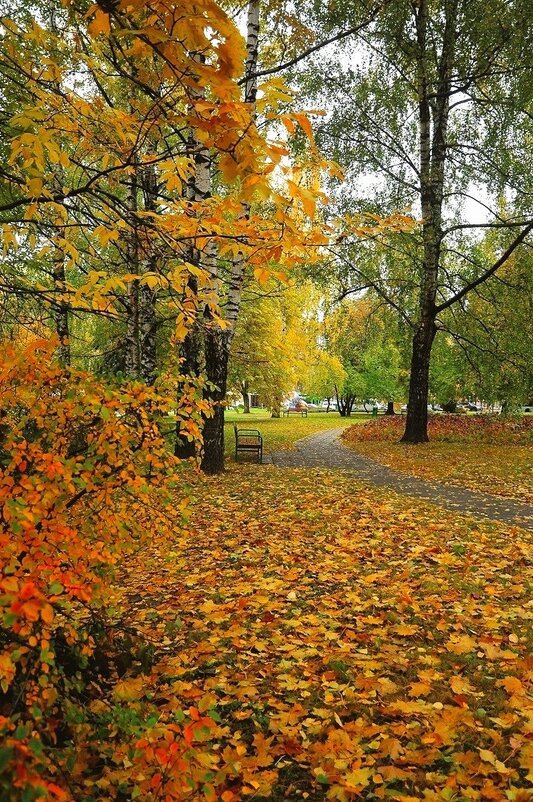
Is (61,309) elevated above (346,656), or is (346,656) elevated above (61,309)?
(61,309)

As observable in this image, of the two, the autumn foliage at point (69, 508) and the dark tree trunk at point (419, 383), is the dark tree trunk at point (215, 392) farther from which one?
the dark tree trunk at point (419, 383)

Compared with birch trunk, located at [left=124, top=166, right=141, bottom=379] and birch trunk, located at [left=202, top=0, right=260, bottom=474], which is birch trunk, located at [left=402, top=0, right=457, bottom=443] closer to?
birch trunk, located at [left=202, top=0, right=260, bottom=474]

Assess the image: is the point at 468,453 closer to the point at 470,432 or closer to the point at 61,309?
the point at 470,432

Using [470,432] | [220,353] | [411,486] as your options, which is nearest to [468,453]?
Result: [470,432]

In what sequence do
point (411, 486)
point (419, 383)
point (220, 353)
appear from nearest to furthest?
point (220, 353) < point (411, 486) < point (419, 383)

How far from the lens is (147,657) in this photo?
349 cm

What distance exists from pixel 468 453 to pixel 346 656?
11.4 m

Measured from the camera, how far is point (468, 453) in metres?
13.8

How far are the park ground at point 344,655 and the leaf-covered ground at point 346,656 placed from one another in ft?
0.04

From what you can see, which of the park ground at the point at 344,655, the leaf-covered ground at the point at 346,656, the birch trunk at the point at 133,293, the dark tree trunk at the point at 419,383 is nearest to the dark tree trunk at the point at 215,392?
the birch trunk at the point at 133,293

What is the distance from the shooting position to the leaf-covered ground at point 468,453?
1005cm

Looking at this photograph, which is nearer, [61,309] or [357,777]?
[357,777]

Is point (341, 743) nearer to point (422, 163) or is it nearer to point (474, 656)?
point (474, 656)

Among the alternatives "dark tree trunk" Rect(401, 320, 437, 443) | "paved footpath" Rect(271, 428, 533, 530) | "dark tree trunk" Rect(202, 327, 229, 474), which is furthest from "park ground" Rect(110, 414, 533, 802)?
"dark tree trunk" Rect(401, 320, 437, 443)
